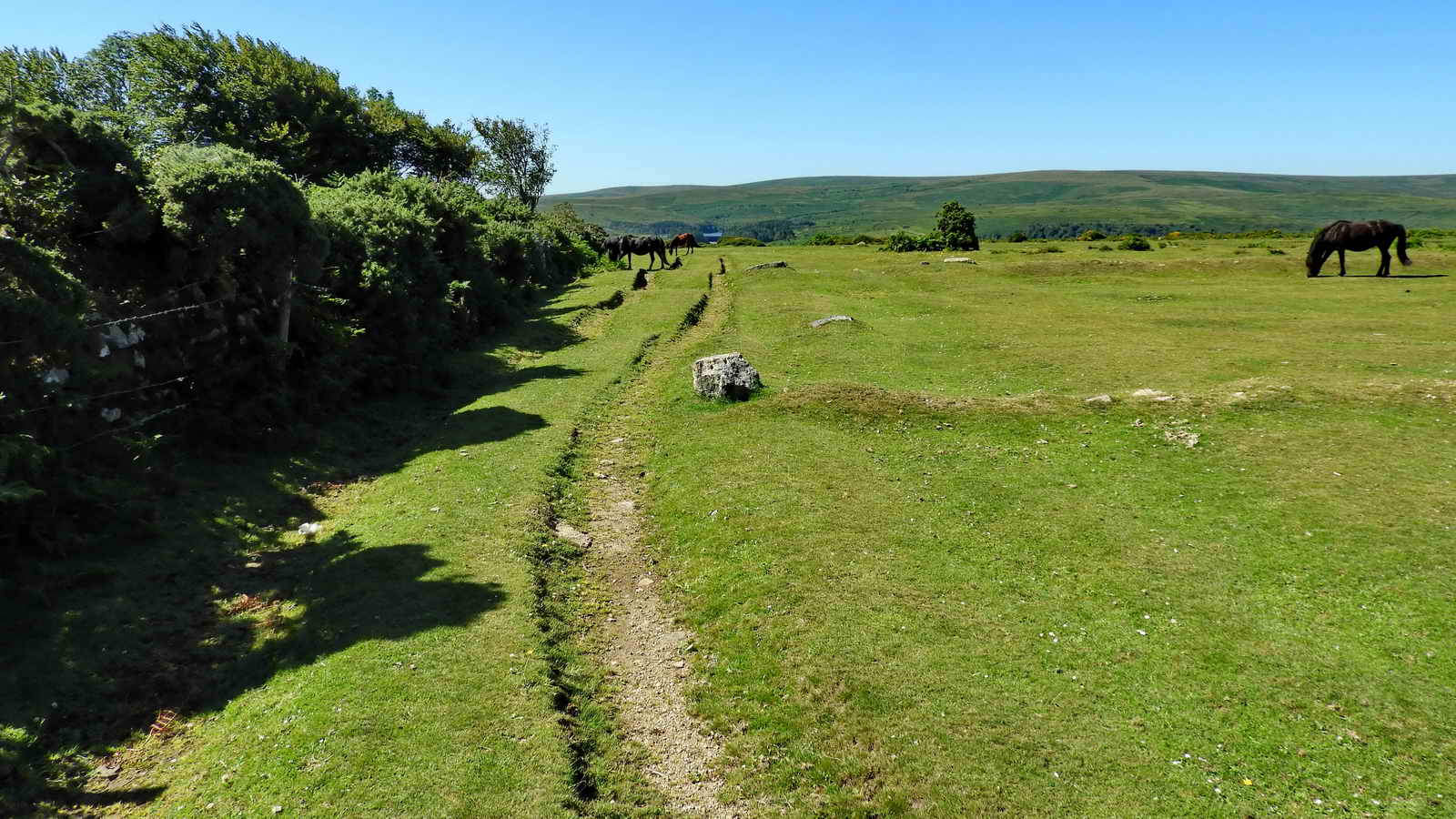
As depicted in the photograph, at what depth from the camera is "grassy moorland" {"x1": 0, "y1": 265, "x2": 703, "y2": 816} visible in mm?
8734

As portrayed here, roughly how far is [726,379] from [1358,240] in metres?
46.2

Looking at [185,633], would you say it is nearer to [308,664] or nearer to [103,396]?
[308,664]

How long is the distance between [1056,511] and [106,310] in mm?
23433

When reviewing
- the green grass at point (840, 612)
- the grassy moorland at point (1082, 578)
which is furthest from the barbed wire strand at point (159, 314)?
the grassy moorland at point (1082, 578)

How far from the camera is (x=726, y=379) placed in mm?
24969

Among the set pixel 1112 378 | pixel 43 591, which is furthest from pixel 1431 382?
pixel 43 591

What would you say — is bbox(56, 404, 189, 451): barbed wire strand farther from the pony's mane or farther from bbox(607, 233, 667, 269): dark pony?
the pony's mane

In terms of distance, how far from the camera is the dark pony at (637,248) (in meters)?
73.8

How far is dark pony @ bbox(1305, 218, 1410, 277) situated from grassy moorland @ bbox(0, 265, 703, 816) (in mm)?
53017

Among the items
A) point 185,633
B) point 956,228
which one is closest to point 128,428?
point 185,633

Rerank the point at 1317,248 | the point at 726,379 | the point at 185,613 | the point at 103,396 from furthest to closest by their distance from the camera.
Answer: the point at 1317,248 < the point at 726,379 < the point at 103,396 < the point at 185,613

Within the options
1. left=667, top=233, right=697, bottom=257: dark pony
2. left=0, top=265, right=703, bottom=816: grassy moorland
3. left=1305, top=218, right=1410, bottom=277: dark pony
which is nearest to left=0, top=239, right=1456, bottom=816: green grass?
left=0, top=265, right=703, bottom=816: grassy moorland

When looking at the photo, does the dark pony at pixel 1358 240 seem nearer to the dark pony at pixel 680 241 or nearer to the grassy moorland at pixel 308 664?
the grassy moorland at pixel 308 664

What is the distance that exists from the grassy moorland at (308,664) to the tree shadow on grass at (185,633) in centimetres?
3
